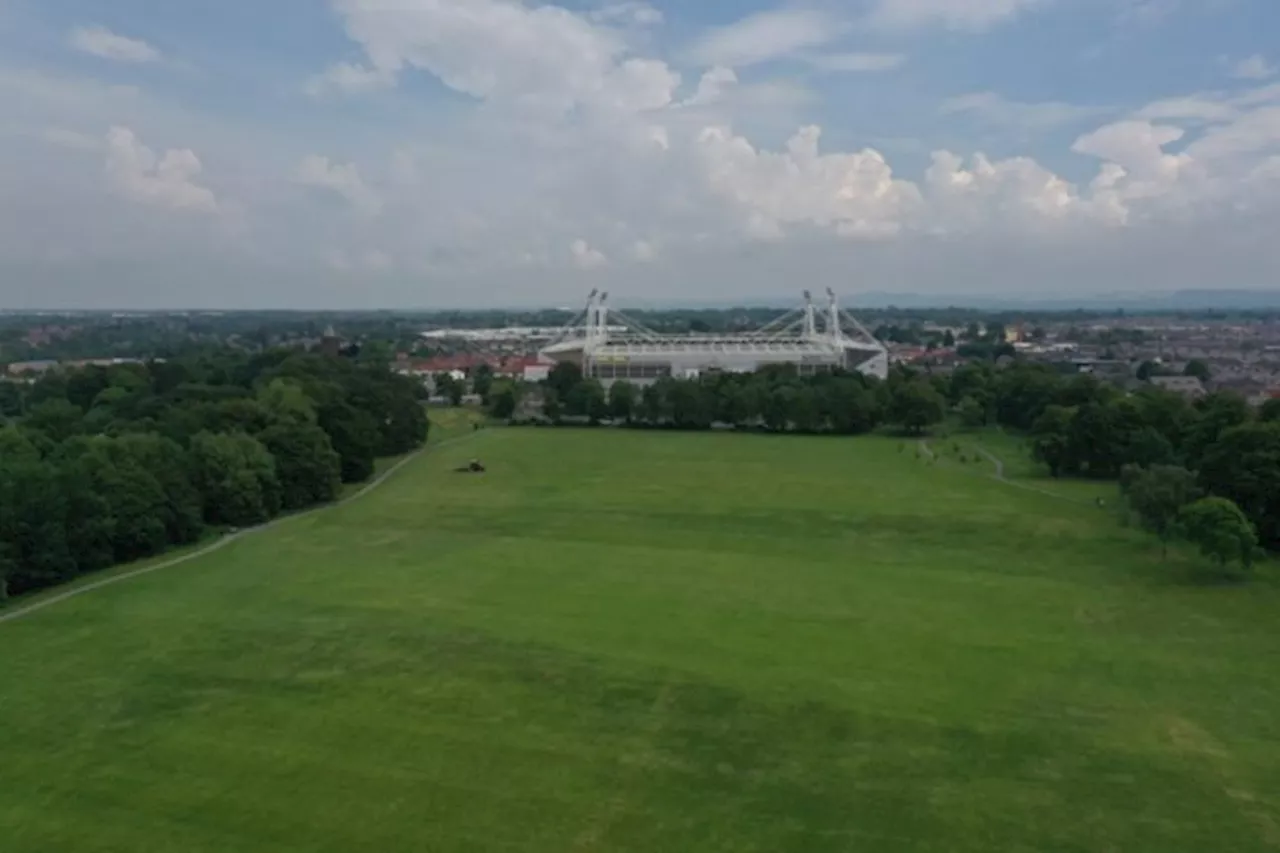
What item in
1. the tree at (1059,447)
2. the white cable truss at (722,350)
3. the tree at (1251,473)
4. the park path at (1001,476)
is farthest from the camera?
the white cable truss at (722,350)

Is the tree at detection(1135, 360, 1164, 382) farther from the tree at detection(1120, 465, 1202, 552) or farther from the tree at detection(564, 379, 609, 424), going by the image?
the tree at detection(1120, 465, 1202, 552)

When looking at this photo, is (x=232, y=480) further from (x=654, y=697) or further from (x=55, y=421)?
(x=654, y=697)

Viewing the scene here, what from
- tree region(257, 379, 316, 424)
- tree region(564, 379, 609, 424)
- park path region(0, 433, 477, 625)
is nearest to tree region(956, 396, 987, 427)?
tree region(564, 379, 609, 424)

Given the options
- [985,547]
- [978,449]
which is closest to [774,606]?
[985,547]

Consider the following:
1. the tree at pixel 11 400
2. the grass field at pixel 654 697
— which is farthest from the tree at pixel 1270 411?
the tree at pixel 11 400

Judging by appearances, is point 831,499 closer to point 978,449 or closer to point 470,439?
point 978,449

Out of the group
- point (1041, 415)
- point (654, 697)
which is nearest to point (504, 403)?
point (1041, 415)

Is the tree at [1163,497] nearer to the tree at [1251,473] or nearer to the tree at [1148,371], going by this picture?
the tree at [1251,473]
